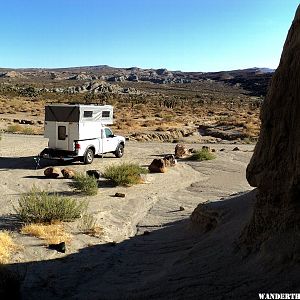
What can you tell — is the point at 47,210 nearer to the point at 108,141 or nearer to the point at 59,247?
the point at 59,247

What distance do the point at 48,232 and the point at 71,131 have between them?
8728mm

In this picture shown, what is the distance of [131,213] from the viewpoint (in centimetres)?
1306

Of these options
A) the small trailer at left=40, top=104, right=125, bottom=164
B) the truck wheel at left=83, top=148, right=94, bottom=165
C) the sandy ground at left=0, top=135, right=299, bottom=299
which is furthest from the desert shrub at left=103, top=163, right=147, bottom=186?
the truck wheel at left=83, top=148, right=94, bottom=165

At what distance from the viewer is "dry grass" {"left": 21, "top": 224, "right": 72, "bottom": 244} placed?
10047mm

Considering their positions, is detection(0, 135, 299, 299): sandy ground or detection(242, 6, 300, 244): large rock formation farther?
detection(242, 6, 300, 244): large rock formation

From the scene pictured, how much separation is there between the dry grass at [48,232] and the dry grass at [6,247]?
54 centimetres

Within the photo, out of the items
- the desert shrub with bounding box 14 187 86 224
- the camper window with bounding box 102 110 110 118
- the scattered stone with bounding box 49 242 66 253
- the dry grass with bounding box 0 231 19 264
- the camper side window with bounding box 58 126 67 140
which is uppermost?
the camper window with bounding box 102 110 110 118

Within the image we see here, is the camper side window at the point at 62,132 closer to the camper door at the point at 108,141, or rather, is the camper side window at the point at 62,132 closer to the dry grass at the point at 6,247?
the camper door at the point at 108,141

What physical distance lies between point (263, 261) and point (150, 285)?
65.5 inches

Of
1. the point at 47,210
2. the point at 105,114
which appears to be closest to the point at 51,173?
the point at 105,114

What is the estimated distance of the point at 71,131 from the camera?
1878 cm

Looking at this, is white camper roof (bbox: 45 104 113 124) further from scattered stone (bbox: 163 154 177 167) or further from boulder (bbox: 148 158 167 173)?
scattered stone (bbox: 163 154 177 167)

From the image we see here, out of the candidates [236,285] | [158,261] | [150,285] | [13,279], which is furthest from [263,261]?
[13,279]

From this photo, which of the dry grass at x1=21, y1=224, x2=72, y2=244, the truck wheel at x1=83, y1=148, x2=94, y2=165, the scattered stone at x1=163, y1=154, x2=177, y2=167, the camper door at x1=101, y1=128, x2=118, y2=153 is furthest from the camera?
the camper door at x1=101, y1=128, x2=118, y2=153
